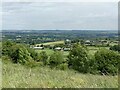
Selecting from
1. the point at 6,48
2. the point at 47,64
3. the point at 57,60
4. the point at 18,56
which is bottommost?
the point at 57,60

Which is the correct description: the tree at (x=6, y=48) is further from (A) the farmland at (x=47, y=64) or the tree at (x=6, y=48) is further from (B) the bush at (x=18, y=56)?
(B) the bush at (x=18, y=56)

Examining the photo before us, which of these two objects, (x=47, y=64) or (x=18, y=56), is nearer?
(x=47, y=64)

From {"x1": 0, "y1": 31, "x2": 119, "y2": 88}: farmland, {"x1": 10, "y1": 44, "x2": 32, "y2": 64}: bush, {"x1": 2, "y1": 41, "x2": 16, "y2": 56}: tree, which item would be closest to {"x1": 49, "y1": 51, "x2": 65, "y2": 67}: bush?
{"x1": 0, "y1": 31, "x2": 119, "y2": 88}: farmland

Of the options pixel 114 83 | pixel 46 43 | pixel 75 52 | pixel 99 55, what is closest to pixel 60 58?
pixel 75 52

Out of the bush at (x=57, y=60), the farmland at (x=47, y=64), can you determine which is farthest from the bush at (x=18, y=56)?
the bush at (x=57, y=60)

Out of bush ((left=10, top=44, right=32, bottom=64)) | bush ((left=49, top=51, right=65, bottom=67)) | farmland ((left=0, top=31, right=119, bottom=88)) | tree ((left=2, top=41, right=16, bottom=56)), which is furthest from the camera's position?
bush ((left=49, top=51, right=65, bottom=67))

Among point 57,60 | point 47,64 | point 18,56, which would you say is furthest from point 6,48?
point 57,60

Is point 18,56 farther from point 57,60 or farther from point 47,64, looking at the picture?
point 57,60

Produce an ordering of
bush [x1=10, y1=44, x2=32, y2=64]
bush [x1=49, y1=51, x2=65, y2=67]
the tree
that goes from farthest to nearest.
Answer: bush [x1=49, y1=51, x2=65, y2=67]
the tree
bush [x1=10, y1=44, x2=32, y2=64]

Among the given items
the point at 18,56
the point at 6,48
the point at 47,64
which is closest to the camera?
the point at 47,64

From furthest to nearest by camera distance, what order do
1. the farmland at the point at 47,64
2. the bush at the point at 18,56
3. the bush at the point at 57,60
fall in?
1. the bush at the point at 57,60
2. the bush at the point at 18,56
3. the farmland at the point at 47,64

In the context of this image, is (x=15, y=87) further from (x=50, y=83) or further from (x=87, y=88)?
(x=87, y=88)

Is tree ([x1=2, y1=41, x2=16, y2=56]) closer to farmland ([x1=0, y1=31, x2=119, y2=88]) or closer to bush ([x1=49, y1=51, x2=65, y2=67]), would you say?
farmland ([x1=0, y1=31, x2=119, y2=88])

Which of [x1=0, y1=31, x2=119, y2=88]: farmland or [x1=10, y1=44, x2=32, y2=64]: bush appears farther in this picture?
[x1=10, y1=44, x2=32, y2=64]: bush
